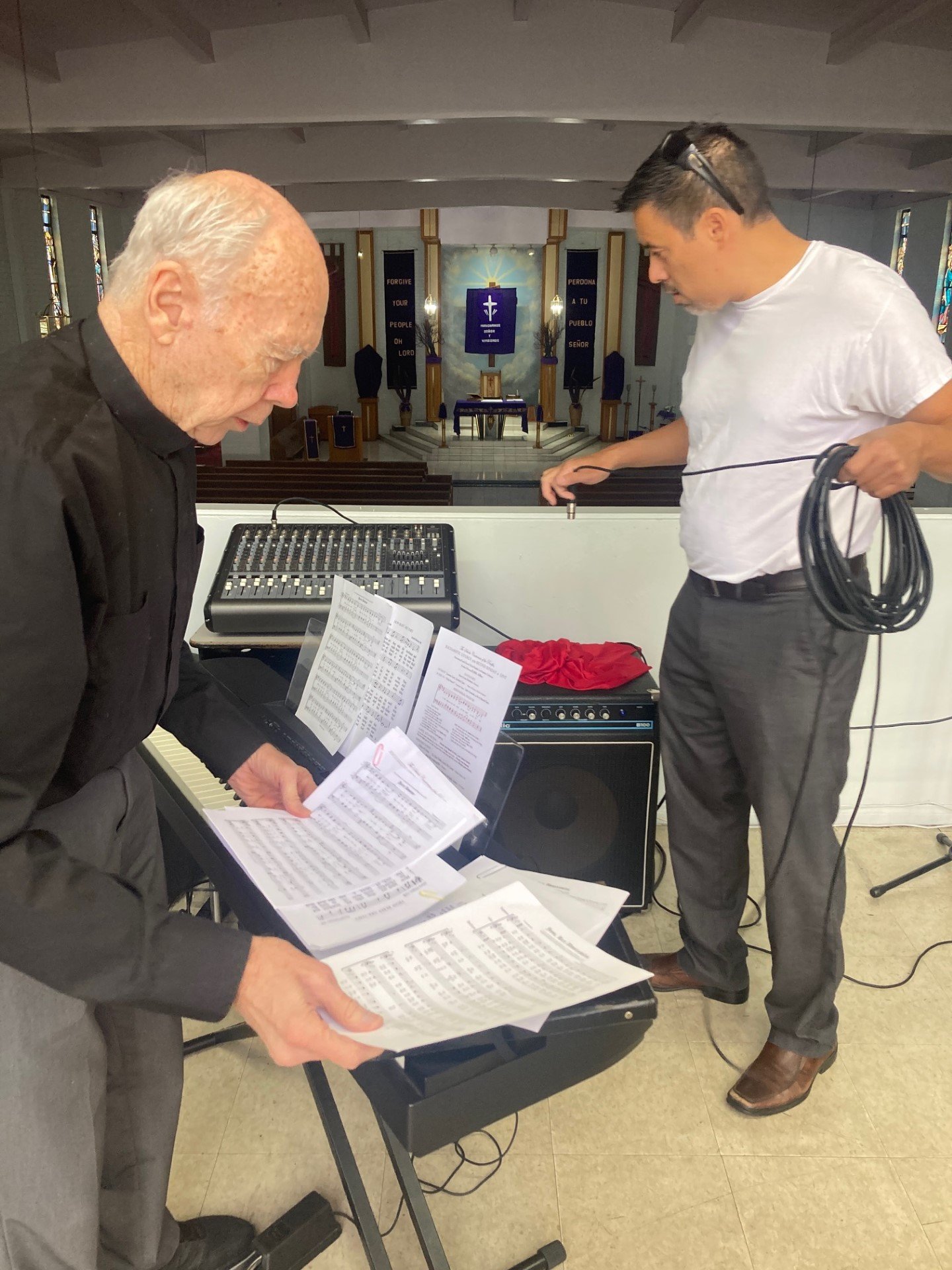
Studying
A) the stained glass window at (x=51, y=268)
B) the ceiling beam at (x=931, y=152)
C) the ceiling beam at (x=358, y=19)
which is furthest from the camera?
the stained glass window at (x=51, y=268)

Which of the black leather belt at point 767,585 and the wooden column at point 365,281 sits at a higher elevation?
the wooden column at point 365,281

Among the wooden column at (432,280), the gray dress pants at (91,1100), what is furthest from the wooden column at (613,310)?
the gray dress pants at (91,1100)

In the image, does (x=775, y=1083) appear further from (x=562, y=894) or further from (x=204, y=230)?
(x=204, y=230)

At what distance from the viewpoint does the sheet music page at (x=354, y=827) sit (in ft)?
3.31

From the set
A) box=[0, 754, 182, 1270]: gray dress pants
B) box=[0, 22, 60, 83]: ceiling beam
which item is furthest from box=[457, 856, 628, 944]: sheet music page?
box=[0, 22, 60, 83]: ceiling beam

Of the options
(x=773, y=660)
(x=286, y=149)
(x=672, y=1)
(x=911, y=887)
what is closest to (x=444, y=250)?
(x=286, y=149)

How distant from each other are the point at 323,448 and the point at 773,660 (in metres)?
1.69

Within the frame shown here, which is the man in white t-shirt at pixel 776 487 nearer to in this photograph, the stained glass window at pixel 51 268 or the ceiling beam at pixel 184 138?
the ceiling beam at pixel 184 138

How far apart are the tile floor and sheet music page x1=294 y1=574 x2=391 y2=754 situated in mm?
1001

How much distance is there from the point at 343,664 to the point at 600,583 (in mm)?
1599

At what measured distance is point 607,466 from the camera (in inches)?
79.5


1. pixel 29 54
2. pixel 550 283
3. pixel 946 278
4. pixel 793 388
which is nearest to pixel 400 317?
pixel 550 283

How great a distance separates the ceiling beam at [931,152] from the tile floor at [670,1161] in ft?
7.84

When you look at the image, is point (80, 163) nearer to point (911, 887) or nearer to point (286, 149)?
point (286, 149)
